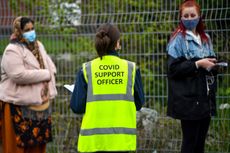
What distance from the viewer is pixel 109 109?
5.29 meters

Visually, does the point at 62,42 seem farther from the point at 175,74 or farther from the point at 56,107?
the point at 175,74

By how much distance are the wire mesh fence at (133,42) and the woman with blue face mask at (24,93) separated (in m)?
1.34

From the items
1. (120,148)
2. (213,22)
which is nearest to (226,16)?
(213,22)

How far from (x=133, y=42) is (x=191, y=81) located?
6.62 feet

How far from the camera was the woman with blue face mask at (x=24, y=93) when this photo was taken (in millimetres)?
6746

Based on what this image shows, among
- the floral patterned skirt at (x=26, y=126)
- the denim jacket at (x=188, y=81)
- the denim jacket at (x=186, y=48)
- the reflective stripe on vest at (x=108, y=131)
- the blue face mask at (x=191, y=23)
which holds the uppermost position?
the blue face mask at (x=191, y=23)

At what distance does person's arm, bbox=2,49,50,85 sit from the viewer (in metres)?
6.68

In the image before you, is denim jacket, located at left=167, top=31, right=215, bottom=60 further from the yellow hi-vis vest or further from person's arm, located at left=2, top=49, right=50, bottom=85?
person's arm, located at left=2, top=49, right=50, bottom=85

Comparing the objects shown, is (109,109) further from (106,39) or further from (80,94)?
(106,39)

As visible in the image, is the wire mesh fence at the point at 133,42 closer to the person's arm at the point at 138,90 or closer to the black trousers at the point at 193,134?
the black trousers at the point at 193,134

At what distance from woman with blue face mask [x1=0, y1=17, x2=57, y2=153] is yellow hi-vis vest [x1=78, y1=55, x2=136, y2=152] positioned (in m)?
1.60

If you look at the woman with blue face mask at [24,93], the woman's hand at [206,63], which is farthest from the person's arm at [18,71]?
the woman's hand at [206,63]

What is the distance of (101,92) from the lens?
5.30 metres

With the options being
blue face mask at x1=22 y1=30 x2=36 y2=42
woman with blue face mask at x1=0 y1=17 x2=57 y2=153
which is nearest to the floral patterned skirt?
woman with blue face mask at x1=0 y1=17 x2=57 y2=153
